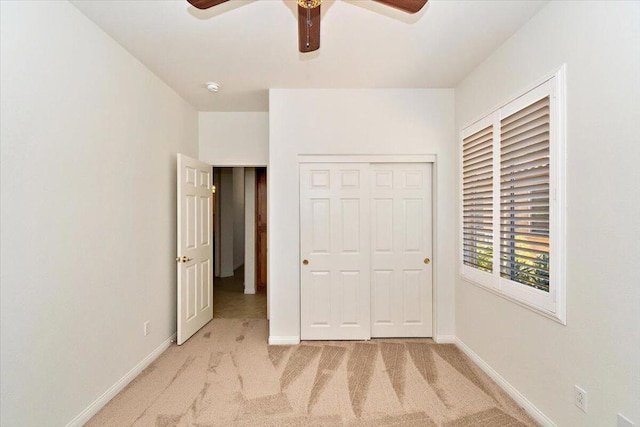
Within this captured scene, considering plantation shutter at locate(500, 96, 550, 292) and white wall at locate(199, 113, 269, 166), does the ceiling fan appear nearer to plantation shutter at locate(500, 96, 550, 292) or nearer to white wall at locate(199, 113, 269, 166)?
plantation shutter at locate(500, 96, 550, 292)

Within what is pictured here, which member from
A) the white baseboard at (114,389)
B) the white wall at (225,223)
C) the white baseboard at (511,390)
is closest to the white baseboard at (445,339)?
the white baseboard at (511,390)

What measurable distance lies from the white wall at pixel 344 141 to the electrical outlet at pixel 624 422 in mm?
1760

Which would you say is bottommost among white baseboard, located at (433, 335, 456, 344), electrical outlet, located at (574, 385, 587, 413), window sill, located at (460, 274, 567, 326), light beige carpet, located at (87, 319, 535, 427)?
light beige carpet, located at (87, 319, 535, 427)

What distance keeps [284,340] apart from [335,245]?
1156 millimetres

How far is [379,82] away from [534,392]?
9.52 ft

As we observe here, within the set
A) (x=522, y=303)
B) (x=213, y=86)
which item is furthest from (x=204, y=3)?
(x=522, y=303)

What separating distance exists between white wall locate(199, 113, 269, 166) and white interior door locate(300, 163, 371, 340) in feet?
3.44

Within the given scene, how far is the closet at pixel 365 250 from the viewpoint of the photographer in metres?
3.27

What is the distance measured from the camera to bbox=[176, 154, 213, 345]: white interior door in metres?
3.15

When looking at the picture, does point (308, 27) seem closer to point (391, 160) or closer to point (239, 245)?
point (391, 160)

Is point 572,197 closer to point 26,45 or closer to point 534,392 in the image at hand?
point 534,392

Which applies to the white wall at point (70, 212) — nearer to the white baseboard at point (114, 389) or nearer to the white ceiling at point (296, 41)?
the white baseboard at point (114, 389)

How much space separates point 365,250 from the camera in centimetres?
327

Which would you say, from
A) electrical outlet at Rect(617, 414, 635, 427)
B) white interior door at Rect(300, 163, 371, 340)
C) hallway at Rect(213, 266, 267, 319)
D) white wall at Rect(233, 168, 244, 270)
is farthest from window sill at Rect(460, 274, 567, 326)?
white wall at Rect(233, 168, 244, 270)
